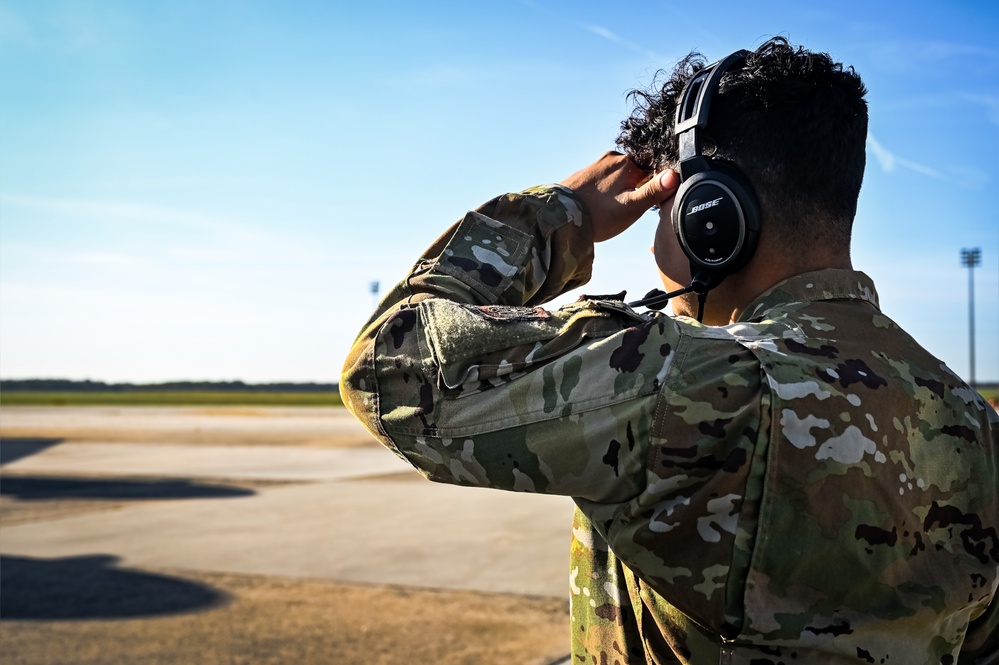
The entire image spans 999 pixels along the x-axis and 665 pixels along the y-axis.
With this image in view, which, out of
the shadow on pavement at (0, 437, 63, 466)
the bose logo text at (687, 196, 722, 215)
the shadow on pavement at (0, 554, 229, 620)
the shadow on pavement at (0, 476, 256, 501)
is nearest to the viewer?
the bose logo text at (687, 196, 722, 215)

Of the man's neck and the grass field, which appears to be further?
the grass field

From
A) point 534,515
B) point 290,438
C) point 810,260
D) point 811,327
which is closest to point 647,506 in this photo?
point 811,327

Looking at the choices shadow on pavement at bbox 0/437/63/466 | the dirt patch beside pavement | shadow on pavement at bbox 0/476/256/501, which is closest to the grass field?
shadow on pavement at bbox 0/437/63/466

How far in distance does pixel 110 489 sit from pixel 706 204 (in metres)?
12.9

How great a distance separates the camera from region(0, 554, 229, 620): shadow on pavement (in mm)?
6056

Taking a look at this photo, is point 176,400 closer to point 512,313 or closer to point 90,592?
point 90,592

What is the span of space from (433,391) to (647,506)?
0.34m

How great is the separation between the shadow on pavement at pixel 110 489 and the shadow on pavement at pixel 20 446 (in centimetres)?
424

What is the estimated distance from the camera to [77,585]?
682 cm

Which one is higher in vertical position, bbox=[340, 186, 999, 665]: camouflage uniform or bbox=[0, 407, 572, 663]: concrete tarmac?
bbox=[340, 186, 999, 665]: camouflage uniform

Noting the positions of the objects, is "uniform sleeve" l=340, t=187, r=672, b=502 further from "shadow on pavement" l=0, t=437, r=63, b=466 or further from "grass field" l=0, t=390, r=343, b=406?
"grass field" l=0, t=390, r=343, b=406

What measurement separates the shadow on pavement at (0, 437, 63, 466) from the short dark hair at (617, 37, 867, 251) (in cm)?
1841

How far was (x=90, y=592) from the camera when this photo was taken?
659 centimetres

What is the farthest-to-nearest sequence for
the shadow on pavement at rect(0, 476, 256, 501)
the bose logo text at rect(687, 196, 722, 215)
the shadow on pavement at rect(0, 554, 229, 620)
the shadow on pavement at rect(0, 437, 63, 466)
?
the shadow on pavement at rect(0, 437, 63, 466) < the shadow on pavement at rect(0, 476, 256, 501) < the shadow on pavement at rect(0, 554, 229, 620) < the bose logo text at rect(687, 196, 722, 215)
